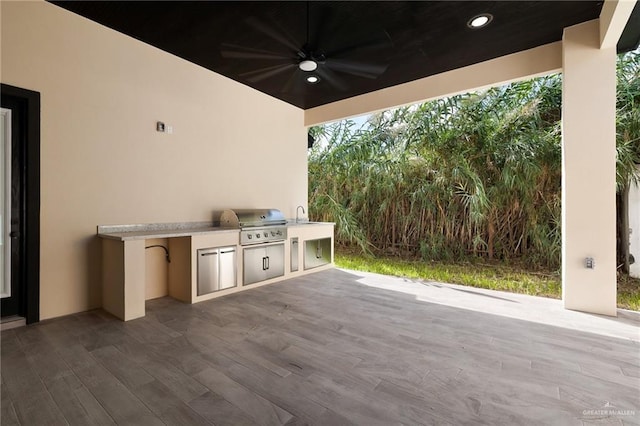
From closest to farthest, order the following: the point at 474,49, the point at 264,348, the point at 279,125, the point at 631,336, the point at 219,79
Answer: the point at 264,348, the point at 631,336, the point at 474,49, the point at 219,79, the point at 279,125

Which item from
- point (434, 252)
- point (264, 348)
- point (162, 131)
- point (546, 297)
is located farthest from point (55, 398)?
point (434, 252)

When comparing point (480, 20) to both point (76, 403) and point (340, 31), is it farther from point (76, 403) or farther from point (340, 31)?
point (76, 403)

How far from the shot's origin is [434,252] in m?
5.50

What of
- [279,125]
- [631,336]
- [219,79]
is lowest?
[631,336]

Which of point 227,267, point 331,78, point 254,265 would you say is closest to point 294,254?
point 254,265

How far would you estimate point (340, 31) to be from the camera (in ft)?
10.1

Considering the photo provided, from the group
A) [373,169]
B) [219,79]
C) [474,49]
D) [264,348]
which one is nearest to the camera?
[264,348]

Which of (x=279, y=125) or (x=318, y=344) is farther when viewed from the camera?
(x=279, y=125)

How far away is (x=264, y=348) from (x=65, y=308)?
219 centimetres

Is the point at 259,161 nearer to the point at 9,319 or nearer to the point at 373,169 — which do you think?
the point at 373,169

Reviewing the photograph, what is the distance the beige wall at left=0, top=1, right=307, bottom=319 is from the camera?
2.73 metres


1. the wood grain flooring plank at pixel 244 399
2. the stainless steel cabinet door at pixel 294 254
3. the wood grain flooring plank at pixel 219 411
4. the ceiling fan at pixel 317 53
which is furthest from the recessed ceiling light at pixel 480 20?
the wood grain flooring plank at pixel 219 411

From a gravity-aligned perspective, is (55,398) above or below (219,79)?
below

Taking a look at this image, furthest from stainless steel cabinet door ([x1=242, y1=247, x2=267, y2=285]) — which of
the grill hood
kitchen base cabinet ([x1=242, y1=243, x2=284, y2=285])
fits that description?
the grill hood
